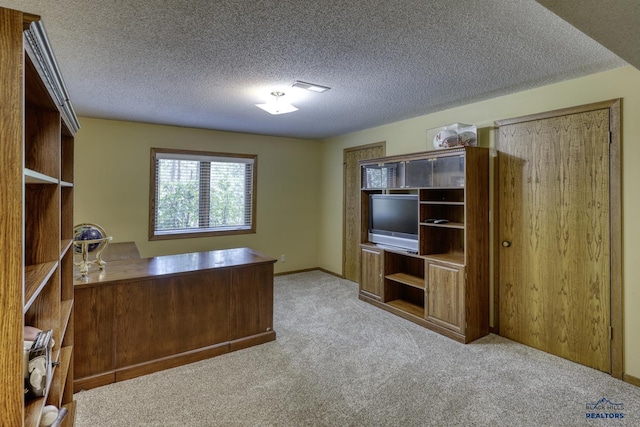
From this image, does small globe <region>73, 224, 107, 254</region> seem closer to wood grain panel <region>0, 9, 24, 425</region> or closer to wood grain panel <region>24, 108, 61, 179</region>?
wood grain panel <region>24, 108, 61, 179</region>

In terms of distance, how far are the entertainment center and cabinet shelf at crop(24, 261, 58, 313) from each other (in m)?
3.10

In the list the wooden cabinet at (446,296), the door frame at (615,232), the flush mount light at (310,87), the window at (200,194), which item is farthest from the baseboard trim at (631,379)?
the window at (200,194)

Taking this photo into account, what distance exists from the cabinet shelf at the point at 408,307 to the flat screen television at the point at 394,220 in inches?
28.3

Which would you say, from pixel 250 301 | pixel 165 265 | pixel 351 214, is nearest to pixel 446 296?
pixel 250 301

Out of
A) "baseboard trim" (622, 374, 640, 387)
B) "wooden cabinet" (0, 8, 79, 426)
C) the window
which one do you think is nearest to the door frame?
"baseboard trim" (622, 374, 640, 387)

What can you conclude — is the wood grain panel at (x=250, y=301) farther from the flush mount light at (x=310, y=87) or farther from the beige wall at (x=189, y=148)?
the beige wall at (x=189, y=148)

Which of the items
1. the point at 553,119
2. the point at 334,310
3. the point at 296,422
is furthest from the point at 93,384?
the point at 553,119

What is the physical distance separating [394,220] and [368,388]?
2.11 meters

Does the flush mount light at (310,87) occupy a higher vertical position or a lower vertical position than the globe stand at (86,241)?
higher

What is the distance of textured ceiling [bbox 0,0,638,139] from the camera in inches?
67.6

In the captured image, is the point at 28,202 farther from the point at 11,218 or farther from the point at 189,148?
the point at 189,148

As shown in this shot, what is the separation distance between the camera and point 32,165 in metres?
1.47

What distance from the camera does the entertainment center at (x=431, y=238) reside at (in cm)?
318

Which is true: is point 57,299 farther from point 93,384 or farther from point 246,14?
point 246,14
